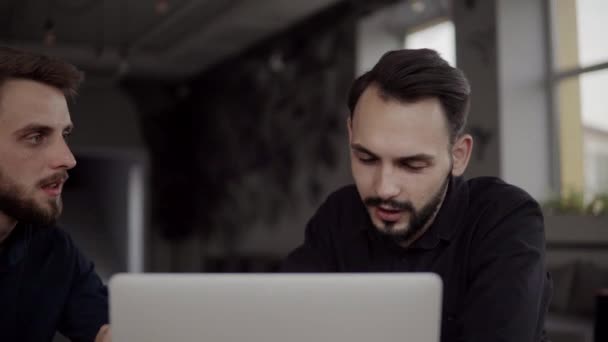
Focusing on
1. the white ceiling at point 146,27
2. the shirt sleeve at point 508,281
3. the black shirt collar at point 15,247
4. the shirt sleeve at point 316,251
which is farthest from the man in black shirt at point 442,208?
the white ceiling at point 146,27

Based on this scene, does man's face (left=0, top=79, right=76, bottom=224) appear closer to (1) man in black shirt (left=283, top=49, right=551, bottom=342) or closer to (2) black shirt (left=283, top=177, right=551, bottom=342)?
(2) black shirt (left=283, top=177, right=551, bottom=342)

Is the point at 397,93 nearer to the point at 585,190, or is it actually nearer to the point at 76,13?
the point at 585,190

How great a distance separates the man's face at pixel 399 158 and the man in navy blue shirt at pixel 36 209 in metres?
0.65

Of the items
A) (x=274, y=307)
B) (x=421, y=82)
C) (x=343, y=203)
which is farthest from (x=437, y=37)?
(x=274, y=307)

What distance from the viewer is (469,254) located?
4.82 feet

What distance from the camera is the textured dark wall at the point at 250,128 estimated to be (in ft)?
21.6

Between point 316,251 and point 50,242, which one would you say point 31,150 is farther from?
point 316,251

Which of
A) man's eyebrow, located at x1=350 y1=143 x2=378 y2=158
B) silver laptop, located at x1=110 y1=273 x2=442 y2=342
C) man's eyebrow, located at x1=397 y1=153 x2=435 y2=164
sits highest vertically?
man's eyebrow, located at x1=350 y1=143 x2=378 y2=158

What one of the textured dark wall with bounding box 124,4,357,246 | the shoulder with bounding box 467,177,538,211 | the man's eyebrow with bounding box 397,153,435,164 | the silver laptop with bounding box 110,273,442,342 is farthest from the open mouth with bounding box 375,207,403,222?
the textured dark wall with bounding box 124,4,357,246

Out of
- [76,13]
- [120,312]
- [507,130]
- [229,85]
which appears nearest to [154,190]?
[229,85]

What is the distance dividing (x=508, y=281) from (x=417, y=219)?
9.2 inches

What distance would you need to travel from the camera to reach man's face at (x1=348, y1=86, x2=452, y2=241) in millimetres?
1365

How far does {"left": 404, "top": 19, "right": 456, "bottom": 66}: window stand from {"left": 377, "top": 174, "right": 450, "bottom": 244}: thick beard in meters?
4.16

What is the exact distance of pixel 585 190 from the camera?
176 inches
